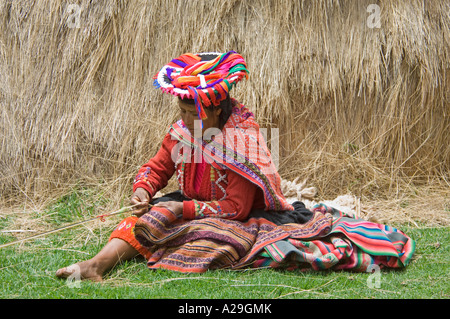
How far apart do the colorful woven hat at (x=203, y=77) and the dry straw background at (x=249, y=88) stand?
970mm

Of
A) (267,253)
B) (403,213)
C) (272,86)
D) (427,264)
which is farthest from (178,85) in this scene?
(403,213)

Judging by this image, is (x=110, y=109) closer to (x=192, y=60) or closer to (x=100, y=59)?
(x=100, y=59)

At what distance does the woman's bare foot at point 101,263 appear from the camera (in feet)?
7.26

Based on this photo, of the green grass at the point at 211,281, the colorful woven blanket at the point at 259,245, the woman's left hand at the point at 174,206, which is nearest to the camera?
the green grass at the point at 211,281

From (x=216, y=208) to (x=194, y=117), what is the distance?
0.47 metres

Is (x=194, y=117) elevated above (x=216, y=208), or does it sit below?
above

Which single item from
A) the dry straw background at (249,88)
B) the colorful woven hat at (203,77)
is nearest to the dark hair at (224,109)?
the colorful woven hat at (203,77)

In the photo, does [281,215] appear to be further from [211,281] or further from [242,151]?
[211,281]

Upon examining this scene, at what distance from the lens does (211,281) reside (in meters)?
2.20

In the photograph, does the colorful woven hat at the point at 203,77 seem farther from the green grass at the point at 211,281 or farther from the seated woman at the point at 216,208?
the green grass at the point at 211,281

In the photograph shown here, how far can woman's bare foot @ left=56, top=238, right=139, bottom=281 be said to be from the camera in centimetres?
221

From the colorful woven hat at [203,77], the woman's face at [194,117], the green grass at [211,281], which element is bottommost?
the green grass at [211,281]

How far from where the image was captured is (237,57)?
2.53 metres

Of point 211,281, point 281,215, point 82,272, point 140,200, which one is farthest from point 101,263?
point 281,215
